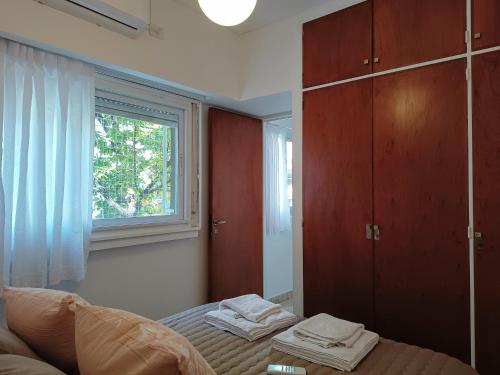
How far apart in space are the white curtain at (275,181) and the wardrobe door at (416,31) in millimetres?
1811

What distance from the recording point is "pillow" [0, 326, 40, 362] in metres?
0.93

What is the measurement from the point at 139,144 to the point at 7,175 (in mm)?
994

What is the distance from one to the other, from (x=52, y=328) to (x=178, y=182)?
1.99 meters

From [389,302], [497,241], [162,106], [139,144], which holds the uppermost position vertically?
[162,106]

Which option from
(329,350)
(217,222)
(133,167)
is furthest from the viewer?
(217,222)

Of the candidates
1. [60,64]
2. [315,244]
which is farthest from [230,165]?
[60,64]

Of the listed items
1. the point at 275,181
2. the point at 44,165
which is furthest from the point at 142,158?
the point at 275,181

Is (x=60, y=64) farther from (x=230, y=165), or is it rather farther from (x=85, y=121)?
(x=230, y=165)

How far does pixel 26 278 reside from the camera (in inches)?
74.2

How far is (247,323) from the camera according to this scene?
158cm

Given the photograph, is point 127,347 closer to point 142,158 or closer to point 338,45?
point 142,158

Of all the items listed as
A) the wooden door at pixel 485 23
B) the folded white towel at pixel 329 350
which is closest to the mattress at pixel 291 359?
the folded white towel at pixel 329 350

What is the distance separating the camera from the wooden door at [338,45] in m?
2.29

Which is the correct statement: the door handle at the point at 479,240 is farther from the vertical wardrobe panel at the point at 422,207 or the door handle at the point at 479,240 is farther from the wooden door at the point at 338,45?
the wooden door at the point at 338,45
